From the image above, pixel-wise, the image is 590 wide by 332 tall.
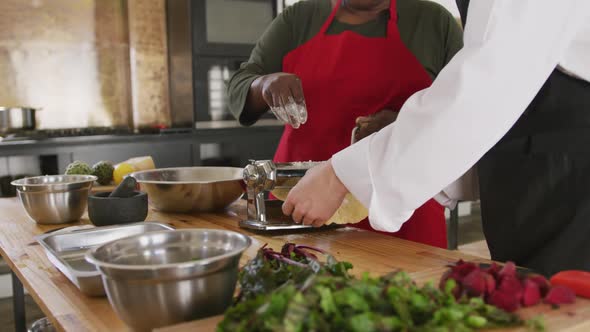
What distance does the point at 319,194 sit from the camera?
1.21 m

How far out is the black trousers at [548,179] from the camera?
45.1 inches

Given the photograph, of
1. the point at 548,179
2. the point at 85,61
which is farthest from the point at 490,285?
the point at 85,61

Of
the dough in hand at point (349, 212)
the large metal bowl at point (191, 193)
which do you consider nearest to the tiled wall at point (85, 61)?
the large metal bowl at point (191, 193)

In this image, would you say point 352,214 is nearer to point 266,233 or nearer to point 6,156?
point 266,233

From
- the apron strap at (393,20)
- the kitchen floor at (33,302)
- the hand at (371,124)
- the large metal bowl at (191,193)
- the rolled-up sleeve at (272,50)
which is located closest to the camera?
the large metal bowl at (191,193)

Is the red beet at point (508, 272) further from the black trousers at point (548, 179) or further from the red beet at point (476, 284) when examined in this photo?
the black trousers at point (548, 179)

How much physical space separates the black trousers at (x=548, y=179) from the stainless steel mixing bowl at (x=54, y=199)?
118cm

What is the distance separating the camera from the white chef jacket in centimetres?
99

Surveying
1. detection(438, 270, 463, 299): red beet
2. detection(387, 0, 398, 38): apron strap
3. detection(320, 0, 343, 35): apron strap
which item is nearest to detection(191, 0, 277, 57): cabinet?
detection(320, 0, 343, 35): apron strap

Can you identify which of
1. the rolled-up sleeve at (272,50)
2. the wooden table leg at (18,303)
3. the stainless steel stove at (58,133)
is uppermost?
the rolled-up sleeve at (272,50)

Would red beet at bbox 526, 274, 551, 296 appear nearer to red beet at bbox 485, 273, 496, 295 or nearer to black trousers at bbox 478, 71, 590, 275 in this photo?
red beet at bbox 485, 273, 496, 295

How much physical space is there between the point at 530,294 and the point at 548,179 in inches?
17.5

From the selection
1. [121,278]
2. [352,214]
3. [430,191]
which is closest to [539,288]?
[430,191]

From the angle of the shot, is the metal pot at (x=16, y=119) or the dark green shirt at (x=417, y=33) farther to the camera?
the metal pot at (x=16, y=119)
